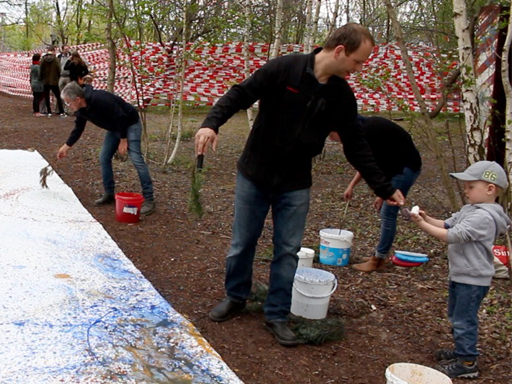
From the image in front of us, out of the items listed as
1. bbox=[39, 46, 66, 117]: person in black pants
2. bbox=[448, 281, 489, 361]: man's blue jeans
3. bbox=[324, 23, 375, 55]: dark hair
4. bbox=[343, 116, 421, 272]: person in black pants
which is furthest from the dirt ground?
bbox=[39, 46, 66, 117]: person in black pants

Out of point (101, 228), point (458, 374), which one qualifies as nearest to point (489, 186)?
point (458, 374)

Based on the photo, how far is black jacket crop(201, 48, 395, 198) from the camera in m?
3.05

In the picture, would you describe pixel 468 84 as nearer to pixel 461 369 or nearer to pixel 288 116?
pixel 288 116

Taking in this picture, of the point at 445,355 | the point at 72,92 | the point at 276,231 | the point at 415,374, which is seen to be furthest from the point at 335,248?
the point at 72,92

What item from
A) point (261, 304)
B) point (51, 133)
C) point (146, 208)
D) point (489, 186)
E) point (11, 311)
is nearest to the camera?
point (489, 186)

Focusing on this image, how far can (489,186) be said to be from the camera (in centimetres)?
296

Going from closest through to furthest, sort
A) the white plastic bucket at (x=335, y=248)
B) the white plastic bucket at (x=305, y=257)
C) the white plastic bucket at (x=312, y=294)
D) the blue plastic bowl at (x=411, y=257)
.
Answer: the white plastic bucket at (x=312, y=294) < the white plastic bucket at (x=305, y=257) < the white plastic bucket at (x=335, y=248) < the blue plastic bowl at (x=411, y=257)

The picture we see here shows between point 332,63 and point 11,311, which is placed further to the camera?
point 11,311

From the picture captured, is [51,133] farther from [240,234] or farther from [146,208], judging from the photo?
[240,234]

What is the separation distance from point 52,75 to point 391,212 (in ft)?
36.3

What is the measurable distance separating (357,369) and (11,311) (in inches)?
78.8

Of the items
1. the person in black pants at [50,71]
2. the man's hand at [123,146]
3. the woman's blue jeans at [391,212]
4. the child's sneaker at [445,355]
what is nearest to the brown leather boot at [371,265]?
the woman's blue jeans at [391,212]

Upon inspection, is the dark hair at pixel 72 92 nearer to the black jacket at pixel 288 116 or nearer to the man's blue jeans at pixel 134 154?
the man's blue jeans at pixel 134 154

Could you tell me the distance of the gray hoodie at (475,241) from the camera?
2.92 m
